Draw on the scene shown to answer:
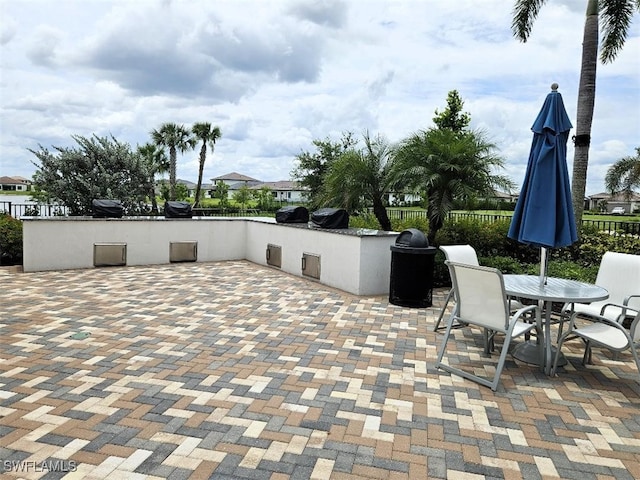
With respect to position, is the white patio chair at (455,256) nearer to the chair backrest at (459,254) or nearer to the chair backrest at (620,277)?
the chair backrest at (459,254)

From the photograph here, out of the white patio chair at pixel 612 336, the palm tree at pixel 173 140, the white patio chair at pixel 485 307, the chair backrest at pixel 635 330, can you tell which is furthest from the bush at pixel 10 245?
the palm tree at pixel 173 140

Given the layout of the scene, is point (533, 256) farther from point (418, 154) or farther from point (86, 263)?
point (86, 263)

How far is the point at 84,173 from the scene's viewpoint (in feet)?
47.2

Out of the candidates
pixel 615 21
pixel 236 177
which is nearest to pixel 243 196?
pixel 615 21

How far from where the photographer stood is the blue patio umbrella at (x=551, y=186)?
14.3ft

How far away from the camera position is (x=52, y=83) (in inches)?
451

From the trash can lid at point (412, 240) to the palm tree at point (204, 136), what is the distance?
2861cm

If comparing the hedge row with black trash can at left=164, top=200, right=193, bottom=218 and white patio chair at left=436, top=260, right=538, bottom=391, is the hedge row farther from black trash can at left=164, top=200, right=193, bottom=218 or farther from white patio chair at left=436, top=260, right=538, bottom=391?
black trash can at left=164, top=200, right=193, bottom=218

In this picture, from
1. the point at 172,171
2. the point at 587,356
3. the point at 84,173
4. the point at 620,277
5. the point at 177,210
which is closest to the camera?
the point at 587,356

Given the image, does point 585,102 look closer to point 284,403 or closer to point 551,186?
point 551,186

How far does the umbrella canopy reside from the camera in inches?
171

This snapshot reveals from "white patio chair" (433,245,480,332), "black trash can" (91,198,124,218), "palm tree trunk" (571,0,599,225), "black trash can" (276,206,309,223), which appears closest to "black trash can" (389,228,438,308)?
"white patio chair" (433,245,480,332)

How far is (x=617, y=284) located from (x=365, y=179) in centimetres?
726

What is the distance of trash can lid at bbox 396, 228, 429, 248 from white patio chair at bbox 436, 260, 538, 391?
2235 millimetres
